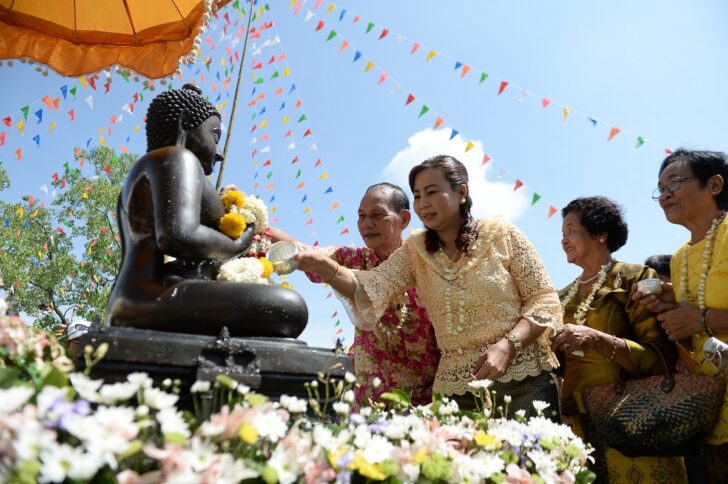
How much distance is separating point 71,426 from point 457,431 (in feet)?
3.29

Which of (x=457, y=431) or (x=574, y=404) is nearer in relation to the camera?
(x=457, y=431)

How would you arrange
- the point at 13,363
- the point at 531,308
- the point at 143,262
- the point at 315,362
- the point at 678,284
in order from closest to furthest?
the point at 13,363
the point at 315,362
the point at 143,262
the point at 531,308
the point at 678,284

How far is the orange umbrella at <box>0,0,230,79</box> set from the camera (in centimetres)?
451

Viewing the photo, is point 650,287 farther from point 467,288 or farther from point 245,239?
point 245,239

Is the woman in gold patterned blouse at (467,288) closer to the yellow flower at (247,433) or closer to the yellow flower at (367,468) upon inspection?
the yellow flower at (367,468)

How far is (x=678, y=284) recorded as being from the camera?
9.57 ft

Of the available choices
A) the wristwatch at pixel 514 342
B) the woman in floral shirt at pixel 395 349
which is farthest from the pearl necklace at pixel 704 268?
the woman in floral shirt at pixel 395 349

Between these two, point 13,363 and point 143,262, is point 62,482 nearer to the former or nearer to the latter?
point 13,363

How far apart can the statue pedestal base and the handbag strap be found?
152cm

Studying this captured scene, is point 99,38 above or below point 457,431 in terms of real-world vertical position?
above

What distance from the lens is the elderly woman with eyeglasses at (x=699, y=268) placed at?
2.55 meters

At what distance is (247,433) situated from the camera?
101 cm

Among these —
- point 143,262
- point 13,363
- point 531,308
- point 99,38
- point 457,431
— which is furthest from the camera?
point 99,38

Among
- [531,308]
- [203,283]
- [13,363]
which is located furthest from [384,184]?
[13,363]
